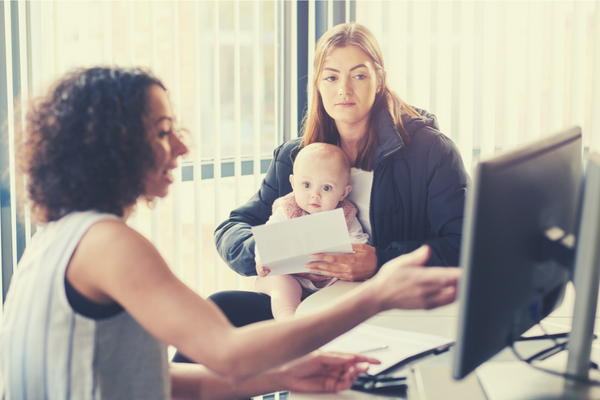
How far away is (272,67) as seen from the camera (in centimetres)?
270

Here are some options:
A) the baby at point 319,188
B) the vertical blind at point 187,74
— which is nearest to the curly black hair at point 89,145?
the baby at point 319,188

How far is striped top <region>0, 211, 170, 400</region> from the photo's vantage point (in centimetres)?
80

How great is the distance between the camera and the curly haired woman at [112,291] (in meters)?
0.76

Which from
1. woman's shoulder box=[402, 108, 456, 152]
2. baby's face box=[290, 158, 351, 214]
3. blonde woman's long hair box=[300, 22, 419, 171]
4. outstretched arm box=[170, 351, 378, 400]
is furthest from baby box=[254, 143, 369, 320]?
outstretched arm box=[170, 351, 378, 400]

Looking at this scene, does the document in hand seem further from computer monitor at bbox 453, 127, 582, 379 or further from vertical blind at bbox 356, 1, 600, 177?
vertical blind at bbox 356, 1, 600, 177

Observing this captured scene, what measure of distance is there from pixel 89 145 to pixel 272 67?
1959mm

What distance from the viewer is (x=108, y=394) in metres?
0.82

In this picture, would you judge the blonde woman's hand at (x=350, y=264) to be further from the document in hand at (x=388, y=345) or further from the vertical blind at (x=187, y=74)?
the vertical blind at (x=187, y=74)

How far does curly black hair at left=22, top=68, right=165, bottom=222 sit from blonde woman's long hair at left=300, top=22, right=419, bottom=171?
1.21 m

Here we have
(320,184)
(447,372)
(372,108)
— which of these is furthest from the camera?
(372,108)

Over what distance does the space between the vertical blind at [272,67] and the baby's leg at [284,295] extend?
3.06 ft

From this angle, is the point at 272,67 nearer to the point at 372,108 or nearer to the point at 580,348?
the point at 372,108

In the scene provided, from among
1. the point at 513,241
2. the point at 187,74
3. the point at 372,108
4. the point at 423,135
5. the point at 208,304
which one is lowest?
the point at 208,304

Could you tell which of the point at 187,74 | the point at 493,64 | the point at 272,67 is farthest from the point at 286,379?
the point at 493,64
